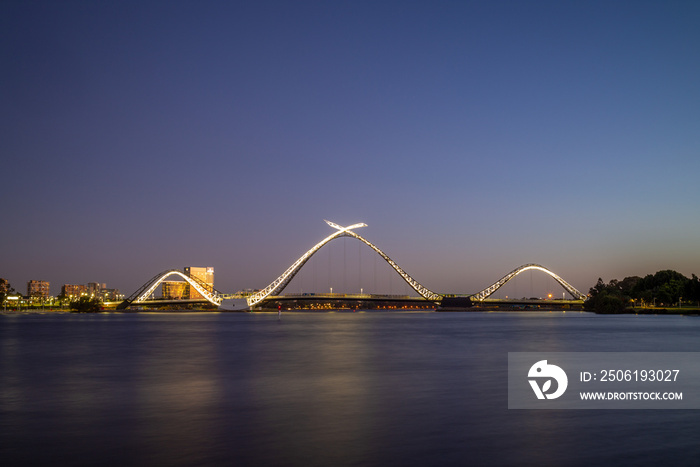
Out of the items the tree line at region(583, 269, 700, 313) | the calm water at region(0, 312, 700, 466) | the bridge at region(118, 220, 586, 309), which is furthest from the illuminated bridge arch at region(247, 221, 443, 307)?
the calm water at region(0, 312, 700, 466)

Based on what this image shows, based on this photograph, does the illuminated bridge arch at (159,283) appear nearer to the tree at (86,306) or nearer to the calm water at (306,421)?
the tree at (86,306)

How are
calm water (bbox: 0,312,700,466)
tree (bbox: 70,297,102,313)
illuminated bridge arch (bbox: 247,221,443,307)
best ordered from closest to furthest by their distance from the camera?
calm water (bbox: 0,312,700,466) → illuminated bridge arch (bbox: 247,221,443,307) → tree (bbox: 70,297,102,313)

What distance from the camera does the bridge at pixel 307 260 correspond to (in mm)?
140375

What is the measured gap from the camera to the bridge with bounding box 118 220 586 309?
140375 millimetres

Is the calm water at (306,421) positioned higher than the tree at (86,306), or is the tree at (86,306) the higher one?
the calm water at (306,421)

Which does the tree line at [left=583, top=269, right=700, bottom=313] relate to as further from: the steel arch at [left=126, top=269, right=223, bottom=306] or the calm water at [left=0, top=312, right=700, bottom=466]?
the calm water at [left=0, top=312, right=700, bottom=466]

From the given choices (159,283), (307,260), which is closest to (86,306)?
(159,283)

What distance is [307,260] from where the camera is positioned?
141 m

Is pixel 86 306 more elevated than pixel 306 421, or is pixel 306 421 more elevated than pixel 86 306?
pixel 306 421

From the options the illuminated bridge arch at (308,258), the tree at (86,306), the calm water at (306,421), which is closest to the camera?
the calm water at (306,421)

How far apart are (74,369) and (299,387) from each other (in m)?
14.4

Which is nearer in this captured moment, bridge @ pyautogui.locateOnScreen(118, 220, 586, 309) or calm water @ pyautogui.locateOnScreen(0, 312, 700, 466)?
calm water @ pyautogui.locateOnScreen(0, 312, 700, 466)

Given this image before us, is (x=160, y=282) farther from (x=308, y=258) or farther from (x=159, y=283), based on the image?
(x=308, y=258)

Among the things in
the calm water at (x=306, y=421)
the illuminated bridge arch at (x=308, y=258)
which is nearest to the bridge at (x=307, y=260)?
the illuminated bridge arch at (x=308, y=258)
